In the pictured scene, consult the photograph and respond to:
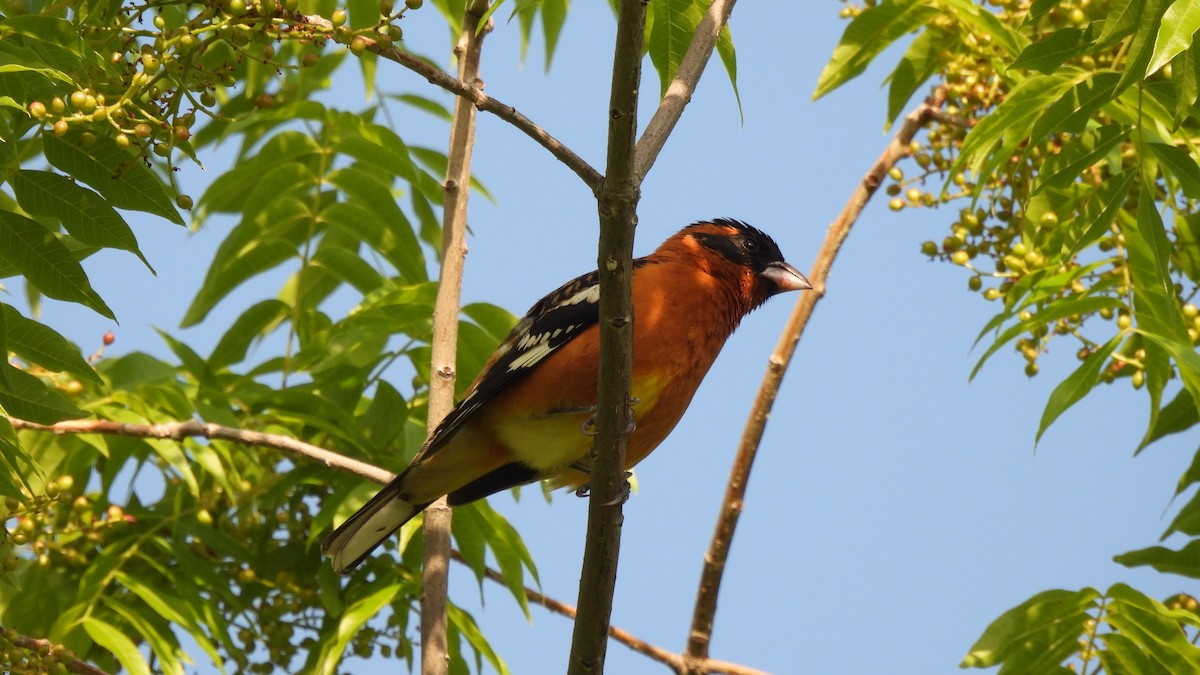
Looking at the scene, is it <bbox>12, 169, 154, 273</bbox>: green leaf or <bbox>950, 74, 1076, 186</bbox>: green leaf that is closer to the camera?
<bbox>12, 169, 154, 273</bbox>: green leaf

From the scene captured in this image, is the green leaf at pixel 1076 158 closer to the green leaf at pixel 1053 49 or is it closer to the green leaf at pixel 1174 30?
the green leaf at pixel 1053 49

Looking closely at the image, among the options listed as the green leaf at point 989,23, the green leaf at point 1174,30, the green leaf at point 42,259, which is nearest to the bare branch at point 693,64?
the green leaf at point 989,23

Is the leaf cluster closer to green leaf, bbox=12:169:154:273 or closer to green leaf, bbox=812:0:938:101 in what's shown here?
green leaf, bbox=812:0:938:101

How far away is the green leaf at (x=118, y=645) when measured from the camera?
427 centimetres

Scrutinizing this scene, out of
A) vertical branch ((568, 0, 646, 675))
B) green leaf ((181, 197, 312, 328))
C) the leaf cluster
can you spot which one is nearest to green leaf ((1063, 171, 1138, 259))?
the leaf cluster

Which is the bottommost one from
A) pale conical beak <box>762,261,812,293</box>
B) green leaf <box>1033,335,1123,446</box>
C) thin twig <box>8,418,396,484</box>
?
thin twig <box>8,418,396,484</box>

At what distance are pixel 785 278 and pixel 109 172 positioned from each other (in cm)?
300

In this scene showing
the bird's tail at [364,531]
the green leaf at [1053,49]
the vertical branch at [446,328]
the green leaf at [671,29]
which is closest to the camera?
the green leaf at [1053,49]

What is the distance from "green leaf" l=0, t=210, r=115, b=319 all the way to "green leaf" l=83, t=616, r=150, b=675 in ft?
4.64

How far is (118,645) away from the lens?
429 centimetres

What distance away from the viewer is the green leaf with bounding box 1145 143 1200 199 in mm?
3889

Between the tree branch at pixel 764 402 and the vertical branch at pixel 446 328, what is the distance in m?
A: 1.35

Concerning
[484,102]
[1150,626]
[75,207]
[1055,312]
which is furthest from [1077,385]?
[75,207]

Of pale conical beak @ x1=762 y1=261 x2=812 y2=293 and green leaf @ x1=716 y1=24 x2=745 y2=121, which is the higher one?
pale conical beak @ x1=762 y1=261 x2=812 y2=293
